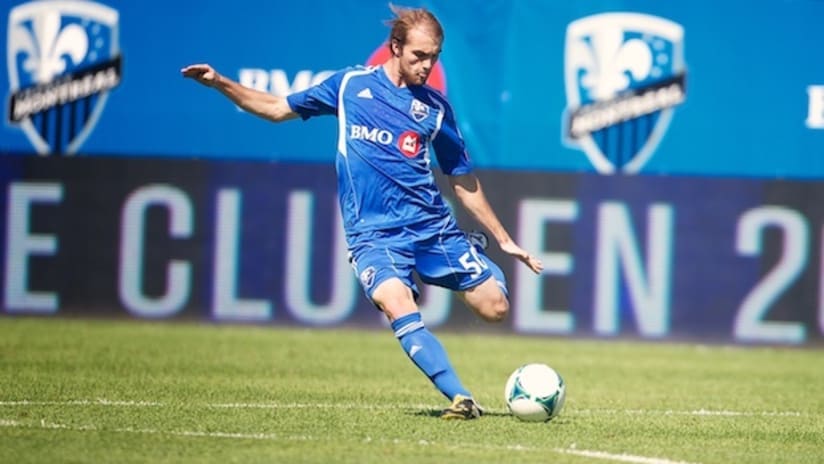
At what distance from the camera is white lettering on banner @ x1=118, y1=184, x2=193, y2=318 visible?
1720 centimetres

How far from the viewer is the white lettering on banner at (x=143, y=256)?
17203mm

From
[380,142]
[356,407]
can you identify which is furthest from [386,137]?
[356,407]

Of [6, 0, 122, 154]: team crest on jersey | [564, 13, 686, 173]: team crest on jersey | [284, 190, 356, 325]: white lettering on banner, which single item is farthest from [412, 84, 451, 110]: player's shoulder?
[6, 0, 122, 154]: team crest on jersey

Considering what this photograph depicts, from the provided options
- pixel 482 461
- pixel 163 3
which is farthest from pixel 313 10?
pixel 482 461

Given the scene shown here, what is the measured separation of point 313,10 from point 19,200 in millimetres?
3676

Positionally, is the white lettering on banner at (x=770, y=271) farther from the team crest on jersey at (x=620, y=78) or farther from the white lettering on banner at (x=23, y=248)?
the white lettering on banner at (x=23, y=248)

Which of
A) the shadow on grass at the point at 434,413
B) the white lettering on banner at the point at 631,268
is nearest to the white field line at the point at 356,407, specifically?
the shadow on grass at the point at 434,413

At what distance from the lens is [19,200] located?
1723 cm

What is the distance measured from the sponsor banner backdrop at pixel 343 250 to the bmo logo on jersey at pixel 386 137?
7.35 metres

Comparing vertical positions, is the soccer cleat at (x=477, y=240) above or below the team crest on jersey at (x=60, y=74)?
below

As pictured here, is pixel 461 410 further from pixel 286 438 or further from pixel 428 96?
pixel 428 96

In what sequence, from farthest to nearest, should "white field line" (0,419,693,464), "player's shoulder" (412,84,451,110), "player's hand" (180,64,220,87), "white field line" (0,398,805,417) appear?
"white field line" (0,398,805,417) → "player's shoulder" (412,84,451,110) → "player's hand" (180,64,220,87) → "white field line" (0,419,693,464)

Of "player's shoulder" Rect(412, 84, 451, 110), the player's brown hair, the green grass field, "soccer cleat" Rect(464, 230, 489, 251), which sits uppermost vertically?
the player's brown hair

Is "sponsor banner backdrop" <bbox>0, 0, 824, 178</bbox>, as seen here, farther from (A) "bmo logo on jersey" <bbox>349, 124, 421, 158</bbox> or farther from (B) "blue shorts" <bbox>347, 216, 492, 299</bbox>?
(A) "bmo logo on jersey" <bbox>349, 124, 421, 158</bbox>
